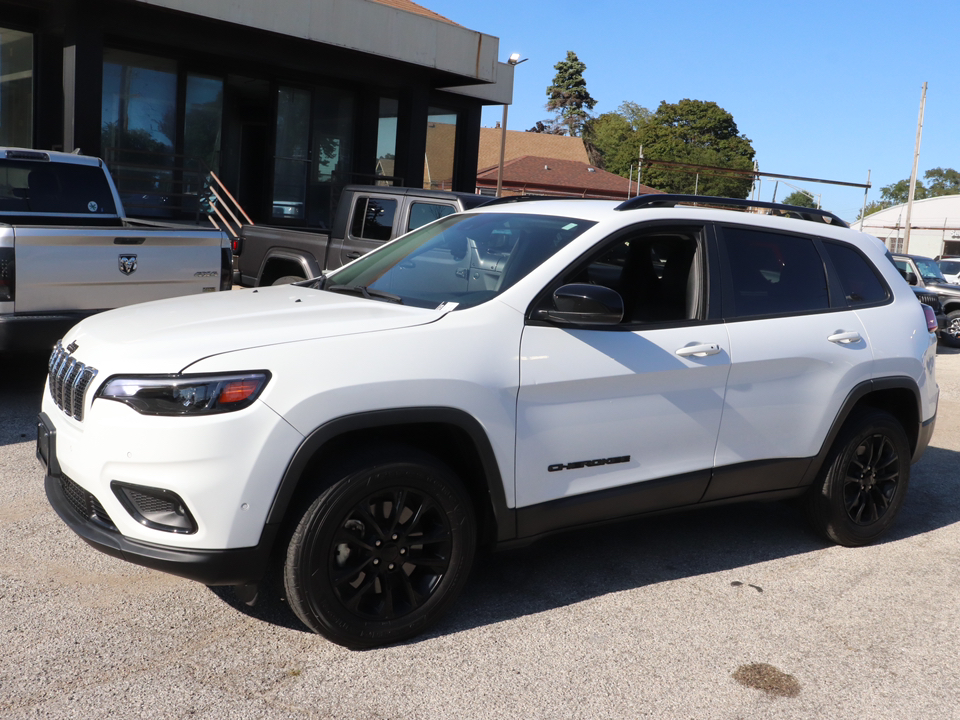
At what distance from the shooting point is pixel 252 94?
63.6 feet

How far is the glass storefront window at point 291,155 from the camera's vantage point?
18.5 meters

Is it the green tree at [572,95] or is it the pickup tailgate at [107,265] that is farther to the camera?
the green tree at [572,95]

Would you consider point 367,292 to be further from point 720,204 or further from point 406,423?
point 720,204

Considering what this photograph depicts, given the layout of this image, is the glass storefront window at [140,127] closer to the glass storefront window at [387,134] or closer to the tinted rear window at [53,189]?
the glass storefront window at [387,134]

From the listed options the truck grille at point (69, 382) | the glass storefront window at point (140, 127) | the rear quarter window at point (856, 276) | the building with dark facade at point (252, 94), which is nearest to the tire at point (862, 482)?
the rear quarter window at point (856, 276)

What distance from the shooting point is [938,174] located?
484ft

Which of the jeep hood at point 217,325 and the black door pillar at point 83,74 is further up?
the black door pillar at point 83,74

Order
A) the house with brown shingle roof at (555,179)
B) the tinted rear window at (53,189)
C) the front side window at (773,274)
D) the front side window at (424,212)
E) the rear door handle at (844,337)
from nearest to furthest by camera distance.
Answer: the front side window at (773,274)
the rear door handle at (844,337)
the tinted rear window at (53,189)
the front side window at (424,212)
the house with brown shingle roof at (555,179)

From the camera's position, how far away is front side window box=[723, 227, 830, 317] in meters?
4.66

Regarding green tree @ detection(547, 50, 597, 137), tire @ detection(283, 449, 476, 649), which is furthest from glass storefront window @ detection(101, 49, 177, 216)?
green tree @ detection(547, 50, 597, 137)

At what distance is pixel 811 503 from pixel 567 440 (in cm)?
185

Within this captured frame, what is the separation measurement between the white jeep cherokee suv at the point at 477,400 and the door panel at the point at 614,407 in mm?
11

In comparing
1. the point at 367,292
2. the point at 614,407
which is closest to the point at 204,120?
the point at 367,292

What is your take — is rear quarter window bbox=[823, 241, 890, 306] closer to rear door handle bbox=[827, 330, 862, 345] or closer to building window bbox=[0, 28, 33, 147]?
rear door handle bbox=[827, 330, 862, 345]
